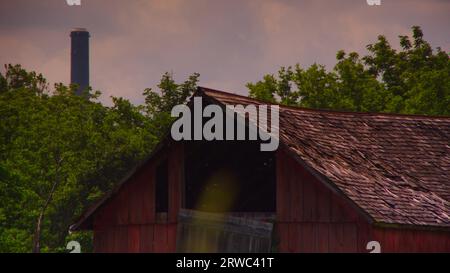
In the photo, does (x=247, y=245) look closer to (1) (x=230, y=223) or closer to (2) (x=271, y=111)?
(1) (x=230, y=223)

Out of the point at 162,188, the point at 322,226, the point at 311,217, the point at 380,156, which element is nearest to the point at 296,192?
the point at 311,217

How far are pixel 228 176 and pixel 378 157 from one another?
3823 millimetres

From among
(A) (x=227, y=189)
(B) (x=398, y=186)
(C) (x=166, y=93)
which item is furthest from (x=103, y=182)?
(B) (x=398, y=186)

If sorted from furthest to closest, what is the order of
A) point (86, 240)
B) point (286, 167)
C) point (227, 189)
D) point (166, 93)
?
point (166, 93), point (86, 240), point (227, 189), point (286, 167)

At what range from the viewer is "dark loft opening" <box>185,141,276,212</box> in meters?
29.5

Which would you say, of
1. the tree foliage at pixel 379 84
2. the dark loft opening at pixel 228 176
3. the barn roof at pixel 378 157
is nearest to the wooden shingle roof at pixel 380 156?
the barn roof at pixel 378 157

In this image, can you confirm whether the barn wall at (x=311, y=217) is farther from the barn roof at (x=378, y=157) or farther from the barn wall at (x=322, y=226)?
the barn roof at (x=378, y=157)

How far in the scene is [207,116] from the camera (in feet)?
89.0

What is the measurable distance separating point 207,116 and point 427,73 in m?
40.6

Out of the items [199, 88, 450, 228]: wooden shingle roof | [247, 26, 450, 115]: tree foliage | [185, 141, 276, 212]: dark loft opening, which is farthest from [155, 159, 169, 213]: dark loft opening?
[247, 26, 450, 115]: tree foliage

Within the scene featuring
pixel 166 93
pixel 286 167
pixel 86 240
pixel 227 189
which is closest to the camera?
pixel 286 167

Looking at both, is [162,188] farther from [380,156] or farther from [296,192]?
[380,156]

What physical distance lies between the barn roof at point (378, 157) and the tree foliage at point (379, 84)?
29.9 meters

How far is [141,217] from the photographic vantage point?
2916cm
